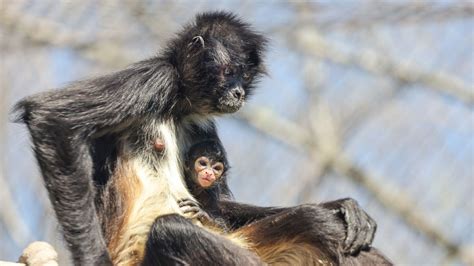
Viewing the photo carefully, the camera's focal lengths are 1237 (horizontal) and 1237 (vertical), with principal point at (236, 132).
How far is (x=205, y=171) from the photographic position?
890 cm

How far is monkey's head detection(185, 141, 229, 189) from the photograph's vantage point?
351 inches

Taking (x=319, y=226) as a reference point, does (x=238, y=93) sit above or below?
above

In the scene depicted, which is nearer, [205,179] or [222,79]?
[205,179]

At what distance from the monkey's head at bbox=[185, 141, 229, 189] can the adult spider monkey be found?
0.10 meters

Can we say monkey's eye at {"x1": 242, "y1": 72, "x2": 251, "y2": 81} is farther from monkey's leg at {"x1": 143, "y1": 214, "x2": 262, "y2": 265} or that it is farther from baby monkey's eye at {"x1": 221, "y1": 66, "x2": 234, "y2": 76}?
monkey's leg at {"x1": 143, "y1": 214, "x2": 262, "y2": 265}

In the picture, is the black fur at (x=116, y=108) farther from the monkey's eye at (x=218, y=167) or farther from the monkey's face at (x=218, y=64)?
the monkey's eye at (x=218, y=167)

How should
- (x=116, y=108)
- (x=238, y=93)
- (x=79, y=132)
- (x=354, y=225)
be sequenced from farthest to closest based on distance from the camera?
1. (x=238, y=93)
2. (x=354, y=225)
3. (x=116, y=108)
4. (x=79, y=132)

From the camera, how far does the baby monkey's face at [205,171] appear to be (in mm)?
8898

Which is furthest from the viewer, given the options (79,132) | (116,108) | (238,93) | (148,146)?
(238,93)

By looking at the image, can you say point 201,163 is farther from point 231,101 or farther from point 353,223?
point 353,223

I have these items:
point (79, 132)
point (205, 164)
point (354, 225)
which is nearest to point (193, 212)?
point (205, 164)

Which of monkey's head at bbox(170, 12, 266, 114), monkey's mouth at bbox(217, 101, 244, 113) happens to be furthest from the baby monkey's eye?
monkey's mouth at bbox(217, 101, 244, 113)

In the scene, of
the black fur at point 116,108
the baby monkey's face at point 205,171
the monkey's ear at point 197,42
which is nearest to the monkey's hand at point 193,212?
the baby monkey's face at point 205,171

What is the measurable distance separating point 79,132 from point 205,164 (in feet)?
3.41
